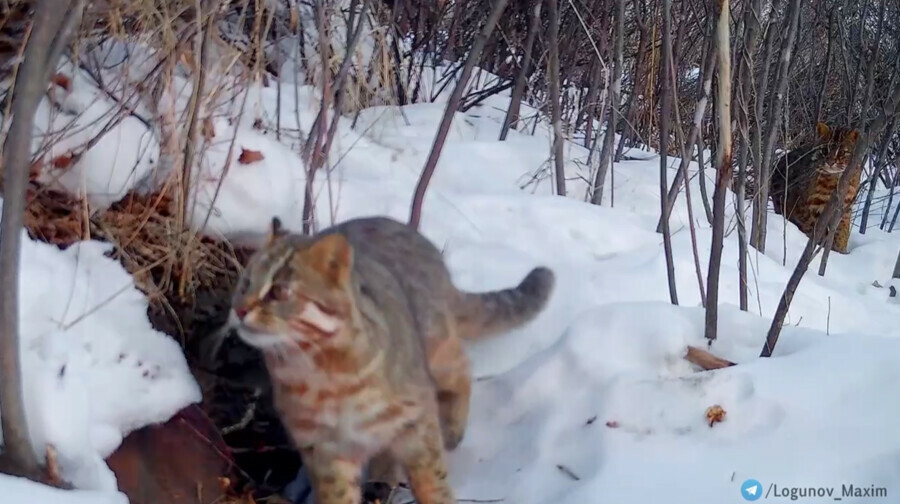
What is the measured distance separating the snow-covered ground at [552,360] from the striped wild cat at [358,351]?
211mm

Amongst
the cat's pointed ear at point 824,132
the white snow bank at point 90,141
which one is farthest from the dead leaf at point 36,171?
the cat's pointed ear at point 824,132

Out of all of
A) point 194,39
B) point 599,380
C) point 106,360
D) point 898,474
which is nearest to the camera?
point 898,474

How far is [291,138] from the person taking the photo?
139 inches

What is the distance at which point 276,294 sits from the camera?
1976 mm

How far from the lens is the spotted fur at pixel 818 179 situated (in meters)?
5.58

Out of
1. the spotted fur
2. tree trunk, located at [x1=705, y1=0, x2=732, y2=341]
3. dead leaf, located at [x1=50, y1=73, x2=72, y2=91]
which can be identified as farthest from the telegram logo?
the spotted fur

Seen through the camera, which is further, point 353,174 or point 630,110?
point 630,110

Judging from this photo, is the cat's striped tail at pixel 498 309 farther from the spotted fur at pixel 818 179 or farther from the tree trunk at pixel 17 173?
the spotted fur at pixel 818 179

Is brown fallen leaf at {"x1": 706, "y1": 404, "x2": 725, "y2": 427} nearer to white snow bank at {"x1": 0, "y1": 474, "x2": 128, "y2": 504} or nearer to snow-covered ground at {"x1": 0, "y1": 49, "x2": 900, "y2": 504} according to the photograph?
snow-covered ground at {"x1": 0, "y1": 49, "x2": 900, "y2": 504}

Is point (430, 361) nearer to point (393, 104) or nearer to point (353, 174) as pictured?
point (353, 174)

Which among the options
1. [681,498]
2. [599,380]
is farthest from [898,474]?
[599,380]

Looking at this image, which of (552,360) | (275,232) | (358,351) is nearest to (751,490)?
(552,360)

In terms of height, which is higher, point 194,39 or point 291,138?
point 194,39

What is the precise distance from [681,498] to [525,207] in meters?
1.88
